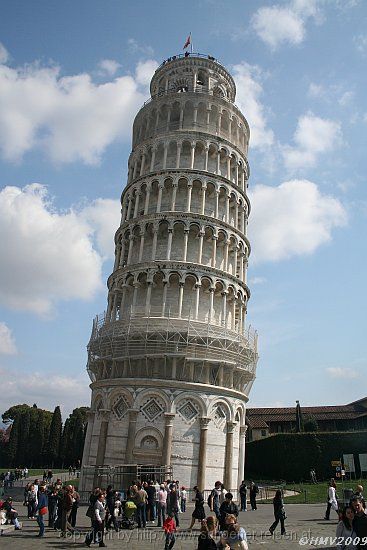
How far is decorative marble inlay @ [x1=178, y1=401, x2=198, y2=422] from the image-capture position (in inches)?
1276

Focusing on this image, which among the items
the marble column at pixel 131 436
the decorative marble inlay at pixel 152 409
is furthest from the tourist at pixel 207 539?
→ the decorative marble inlay at pixel 152 409

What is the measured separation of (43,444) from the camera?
79625 mm

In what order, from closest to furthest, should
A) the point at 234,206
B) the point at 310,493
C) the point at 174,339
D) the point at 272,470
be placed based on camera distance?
the point at 174,339 < the point at 310,493 < the point at 234,206 < the point at 272,470

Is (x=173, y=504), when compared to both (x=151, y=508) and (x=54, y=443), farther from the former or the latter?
(x=54, y=443)

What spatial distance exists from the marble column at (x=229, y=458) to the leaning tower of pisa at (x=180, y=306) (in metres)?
0.07

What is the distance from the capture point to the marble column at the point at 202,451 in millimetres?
30875

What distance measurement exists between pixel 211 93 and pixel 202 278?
Answer: 19216mm

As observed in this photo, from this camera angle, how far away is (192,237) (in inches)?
1511

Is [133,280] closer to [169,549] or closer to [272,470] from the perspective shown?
[169,549]

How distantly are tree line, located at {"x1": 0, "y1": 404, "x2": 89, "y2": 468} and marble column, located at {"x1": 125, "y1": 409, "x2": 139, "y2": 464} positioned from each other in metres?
48.4

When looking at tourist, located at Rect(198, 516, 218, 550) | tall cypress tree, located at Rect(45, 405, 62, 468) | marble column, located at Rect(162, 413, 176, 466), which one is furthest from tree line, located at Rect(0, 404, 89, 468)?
tourist, located at Rect(198, 516, 218, 550)

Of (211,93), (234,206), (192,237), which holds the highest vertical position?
(211,93)

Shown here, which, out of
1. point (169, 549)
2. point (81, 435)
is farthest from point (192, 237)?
point (81, 435)

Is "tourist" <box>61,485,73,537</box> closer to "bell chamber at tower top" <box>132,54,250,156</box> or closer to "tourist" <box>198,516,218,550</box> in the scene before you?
"tourist" <box>198,516,218,550</box>
